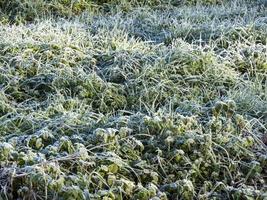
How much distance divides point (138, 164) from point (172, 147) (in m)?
0.27

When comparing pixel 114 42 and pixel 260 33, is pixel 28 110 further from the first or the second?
pixel 260 33

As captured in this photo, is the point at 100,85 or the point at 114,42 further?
the point at 114,42

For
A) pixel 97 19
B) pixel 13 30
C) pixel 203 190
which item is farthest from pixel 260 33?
pixel 203 190

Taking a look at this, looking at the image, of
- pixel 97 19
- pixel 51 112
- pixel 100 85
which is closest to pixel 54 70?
pixel 100 85

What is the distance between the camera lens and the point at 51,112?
10.8 ft

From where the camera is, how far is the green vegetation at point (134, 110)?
8.57 feet

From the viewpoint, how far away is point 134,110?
3492 millimetres

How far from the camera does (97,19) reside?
5871 millimetres

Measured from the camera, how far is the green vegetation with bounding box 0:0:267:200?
2613 mm

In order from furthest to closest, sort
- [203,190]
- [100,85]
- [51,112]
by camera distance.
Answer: [100,85]
[51,112]
[203,190]

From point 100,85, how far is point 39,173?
1.34 m

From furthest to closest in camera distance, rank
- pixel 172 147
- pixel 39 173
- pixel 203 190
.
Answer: pixel 172 147, pixel 203 190, pixel 39 173

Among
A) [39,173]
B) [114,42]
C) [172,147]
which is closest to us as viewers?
[39,173]

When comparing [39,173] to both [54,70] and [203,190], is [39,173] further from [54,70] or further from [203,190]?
[54,70]
